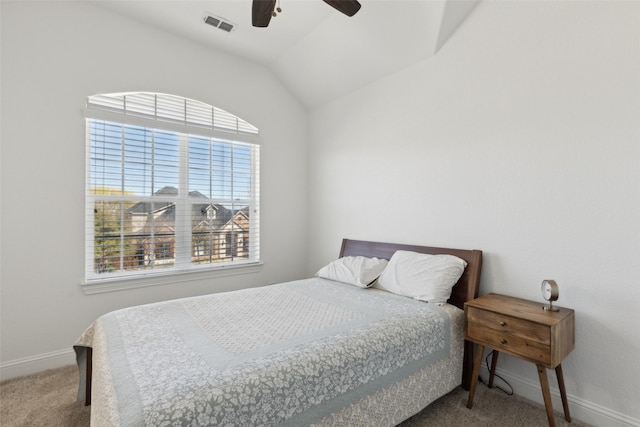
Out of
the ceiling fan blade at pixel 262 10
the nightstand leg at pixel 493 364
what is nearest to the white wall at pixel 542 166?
the nightstand leg at pixel 493 364

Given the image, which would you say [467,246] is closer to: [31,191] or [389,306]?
[389,306]

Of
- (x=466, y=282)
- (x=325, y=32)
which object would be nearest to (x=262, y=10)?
(x=325, y=32)

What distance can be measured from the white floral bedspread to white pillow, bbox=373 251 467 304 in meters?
0.12

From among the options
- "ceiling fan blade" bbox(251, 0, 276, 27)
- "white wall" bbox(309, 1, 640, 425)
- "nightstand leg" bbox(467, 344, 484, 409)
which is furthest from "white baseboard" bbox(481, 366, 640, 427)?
"ceiling fan blade" bbox(251, 0, 276, 27)

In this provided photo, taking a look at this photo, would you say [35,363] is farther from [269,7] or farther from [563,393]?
[563,393]

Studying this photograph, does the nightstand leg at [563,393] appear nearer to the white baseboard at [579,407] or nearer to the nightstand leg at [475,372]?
the white baseboard at [579,407]

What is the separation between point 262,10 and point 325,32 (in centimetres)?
124

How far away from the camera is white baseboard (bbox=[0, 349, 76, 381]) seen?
2201 millimetres

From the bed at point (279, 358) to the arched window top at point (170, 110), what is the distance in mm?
1788

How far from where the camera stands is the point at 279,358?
1334 mm

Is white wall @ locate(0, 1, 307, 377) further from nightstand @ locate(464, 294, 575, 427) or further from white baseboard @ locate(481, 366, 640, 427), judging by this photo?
white baseboard @ locate(481, 366, 640, 427)

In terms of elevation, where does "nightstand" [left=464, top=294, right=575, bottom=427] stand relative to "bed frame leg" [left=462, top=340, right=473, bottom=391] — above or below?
above

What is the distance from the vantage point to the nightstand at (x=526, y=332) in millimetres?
1549

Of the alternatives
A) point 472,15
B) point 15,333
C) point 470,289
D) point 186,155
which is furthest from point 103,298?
point 472,15
